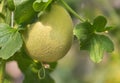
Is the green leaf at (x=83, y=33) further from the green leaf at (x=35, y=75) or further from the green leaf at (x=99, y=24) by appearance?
the green leaf at (x=35, y=75)

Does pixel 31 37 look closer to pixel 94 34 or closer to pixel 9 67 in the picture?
Answer: pixel 94 34

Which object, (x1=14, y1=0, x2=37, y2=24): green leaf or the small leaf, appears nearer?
(x1=14, y1=0, x2=37, y2=24): green leaf

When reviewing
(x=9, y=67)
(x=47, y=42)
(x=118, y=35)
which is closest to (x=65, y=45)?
(x=47, y=42)

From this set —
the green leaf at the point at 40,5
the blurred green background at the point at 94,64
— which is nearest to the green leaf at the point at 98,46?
the green leaf at the point at 40,5

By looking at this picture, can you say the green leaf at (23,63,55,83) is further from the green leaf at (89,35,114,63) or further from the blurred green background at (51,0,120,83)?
the blurred green background at (51,0,120,83)

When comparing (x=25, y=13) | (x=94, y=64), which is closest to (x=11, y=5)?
(x=25, y=13)

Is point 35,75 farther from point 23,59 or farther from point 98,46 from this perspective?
point 98,46

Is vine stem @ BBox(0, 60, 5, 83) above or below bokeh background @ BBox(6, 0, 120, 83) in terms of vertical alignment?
above

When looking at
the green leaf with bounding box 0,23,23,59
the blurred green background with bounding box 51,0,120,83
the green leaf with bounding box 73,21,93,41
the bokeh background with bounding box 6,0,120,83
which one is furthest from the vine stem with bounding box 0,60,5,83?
the bokeh background with bounding box 6,0,120,83
